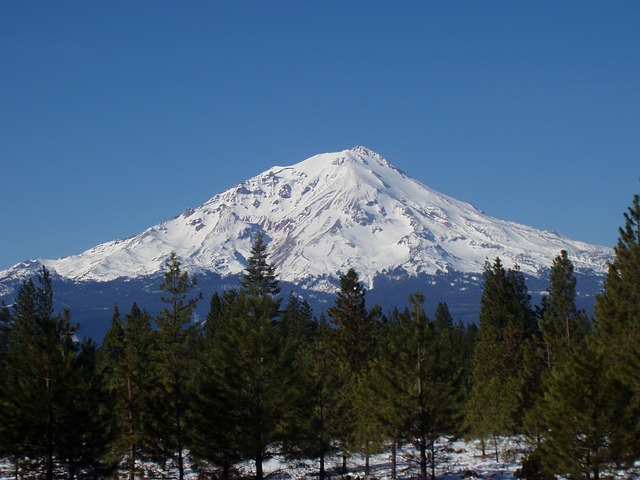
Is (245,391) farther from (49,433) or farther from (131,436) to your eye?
(49,433)

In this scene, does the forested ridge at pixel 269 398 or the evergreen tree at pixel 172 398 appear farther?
the evergreen tree at pixel 172 398

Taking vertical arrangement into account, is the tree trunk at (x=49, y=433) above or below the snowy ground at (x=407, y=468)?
above

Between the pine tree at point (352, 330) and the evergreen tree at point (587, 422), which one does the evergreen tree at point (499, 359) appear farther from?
the evergreen tree at point (587, 422)

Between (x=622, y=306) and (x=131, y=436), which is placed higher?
(x=622, y=306)

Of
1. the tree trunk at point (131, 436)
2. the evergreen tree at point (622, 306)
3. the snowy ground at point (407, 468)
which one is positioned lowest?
the snowy ground at point (407, 468)

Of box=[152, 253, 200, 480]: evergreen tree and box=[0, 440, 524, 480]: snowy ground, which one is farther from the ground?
box=[152, 253, 200, 480]: evergreen tree

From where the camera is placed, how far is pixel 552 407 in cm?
2611

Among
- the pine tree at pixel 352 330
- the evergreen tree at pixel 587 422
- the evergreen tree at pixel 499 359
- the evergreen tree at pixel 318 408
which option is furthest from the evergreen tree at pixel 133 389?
the pine tree at pixel 352 330

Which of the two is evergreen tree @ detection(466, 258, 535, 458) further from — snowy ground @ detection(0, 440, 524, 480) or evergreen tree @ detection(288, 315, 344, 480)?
evergreen tree @ detection(288, 315, 344, 480)

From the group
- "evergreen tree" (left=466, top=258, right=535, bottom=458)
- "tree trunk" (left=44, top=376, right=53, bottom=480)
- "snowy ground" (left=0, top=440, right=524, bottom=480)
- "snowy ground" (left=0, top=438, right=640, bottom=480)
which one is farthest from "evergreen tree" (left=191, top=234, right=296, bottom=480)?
"evergreen tree" (left=466, top=258, right=535, bottom=458)

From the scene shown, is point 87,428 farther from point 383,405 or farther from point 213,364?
point 383,405

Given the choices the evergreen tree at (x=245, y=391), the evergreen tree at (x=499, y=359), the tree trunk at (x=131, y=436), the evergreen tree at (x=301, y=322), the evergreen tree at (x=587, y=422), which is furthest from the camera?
the evergreen tree at (x=301, y=322)

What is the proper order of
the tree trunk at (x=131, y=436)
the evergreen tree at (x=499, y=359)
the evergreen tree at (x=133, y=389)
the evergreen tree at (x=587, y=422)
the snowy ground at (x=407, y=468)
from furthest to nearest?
the evergreen tree at (x=499, y=359) < the snowy ground at (x=407, y=468) < the evergreen tree at (x=133, y=389) < the tree trunk at (x=131, y=436) < the evergreen tree at (x=587, y=422)

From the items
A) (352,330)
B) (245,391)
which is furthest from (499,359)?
(245,391)
